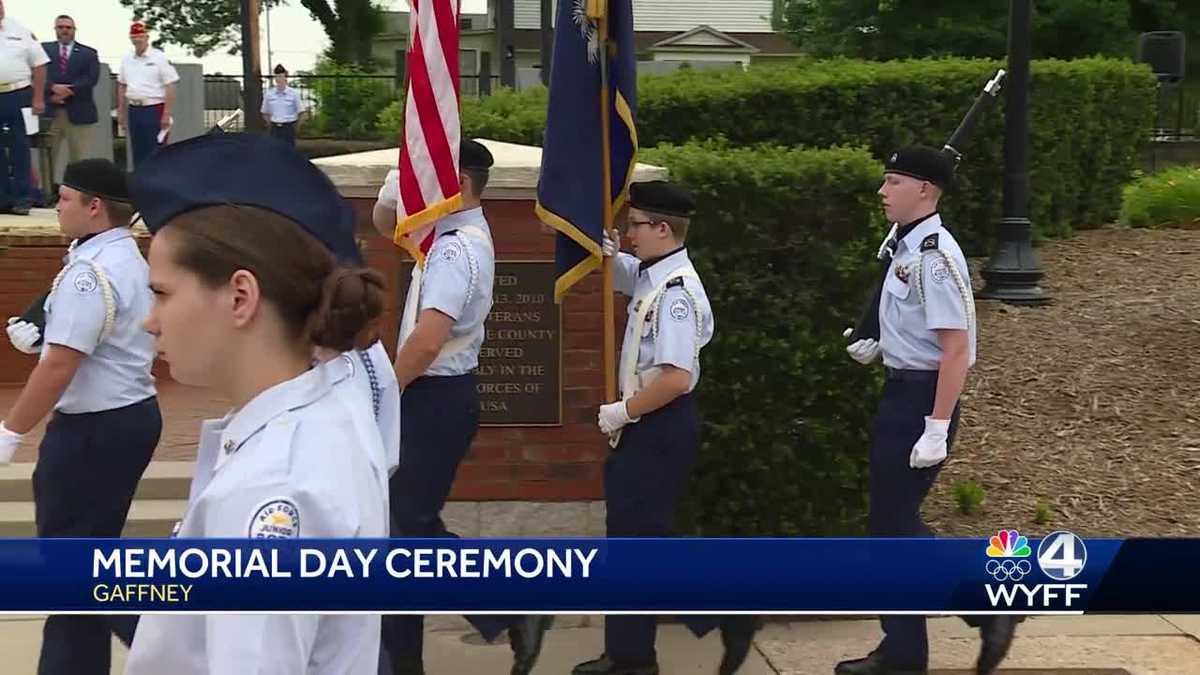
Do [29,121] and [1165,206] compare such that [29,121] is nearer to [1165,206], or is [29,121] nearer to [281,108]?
[1165,206]

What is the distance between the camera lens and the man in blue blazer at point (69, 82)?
14.1 metres

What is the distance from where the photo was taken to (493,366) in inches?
258

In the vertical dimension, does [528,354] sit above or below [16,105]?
below

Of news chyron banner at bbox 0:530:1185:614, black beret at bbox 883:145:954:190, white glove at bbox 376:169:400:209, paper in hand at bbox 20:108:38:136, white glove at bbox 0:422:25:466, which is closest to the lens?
news chyron banner at bbox 0:530:1185:614

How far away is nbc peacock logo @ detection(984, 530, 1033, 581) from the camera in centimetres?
456

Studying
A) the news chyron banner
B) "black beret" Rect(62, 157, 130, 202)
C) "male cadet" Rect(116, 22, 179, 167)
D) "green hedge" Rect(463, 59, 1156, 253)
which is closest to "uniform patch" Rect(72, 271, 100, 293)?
"black beret" Rect(62, 157, 130, 202)

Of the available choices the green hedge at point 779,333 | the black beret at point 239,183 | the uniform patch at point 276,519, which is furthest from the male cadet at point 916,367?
the uniform patch at point 276,519

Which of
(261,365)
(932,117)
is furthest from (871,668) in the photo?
(932,117)

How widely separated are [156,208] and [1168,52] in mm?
15319

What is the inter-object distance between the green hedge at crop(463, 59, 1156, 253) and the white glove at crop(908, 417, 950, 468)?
3039mm

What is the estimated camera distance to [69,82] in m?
14.1

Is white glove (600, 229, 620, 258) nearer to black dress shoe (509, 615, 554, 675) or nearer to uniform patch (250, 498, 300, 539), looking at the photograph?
black dress shoe (509, 615, 554, 675)

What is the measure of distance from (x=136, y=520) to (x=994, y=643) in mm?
3905

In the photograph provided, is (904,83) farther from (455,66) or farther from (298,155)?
A: (298,155)
